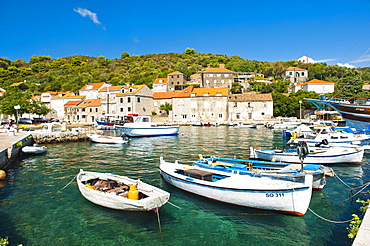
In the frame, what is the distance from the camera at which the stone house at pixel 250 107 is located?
63584 mm

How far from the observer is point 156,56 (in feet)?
543

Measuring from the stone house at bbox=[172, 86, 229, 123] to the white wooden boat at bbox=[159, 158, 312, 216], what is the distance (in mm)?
54315

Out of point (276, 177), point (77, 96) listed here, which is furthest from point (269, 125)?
point (77, 96)

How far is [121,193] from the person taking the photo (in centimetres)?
952

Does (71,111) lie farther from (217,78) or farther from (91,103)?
(217,78)

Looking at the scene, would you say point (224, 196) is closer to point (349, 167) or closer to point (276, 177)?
point (276, 177)

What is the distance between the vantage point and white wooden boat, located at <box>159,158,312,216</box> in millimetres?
8602

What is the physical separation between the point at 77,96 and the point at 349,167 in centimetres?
7494

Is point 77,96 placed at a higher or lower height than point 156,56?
lower

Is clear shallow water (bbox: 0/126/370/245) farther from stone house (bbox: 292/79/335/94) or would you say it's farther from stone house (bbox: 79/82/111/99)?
stone house (bbox: 292/79/335/94)

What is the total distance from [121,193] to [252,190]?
498 centimetres

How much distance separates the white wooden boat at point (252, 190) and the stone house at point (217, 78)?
75.7 m

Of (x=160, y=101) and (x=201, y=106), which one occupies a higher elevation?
(x=160, y=101)

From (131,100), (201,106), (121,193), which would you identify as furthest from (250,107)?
(121,193)
